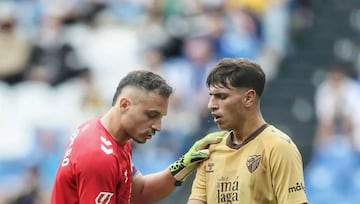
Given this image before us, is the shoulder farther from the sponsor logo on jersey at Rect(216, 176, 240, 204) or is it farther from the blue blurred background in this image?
the blue blurred background

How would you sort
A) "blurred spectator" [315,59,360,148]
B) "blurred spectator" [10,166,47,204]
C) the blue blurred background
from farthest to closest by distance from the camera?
"blurred spectator" [315,59,360,148] → the blue blurred background → "blurred spectator" [10,166,47,204]

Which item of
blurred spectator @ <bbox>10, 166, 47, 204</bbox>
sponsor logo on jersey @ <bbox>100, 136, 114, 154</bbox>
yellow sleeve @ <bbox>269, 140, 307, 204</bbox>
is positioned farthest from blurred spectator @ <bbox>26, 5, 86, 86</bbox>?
yellow sleeve @ <bbox>269, 140, 307, 204</bbox>

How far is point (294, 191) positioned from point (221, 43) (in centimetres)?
783

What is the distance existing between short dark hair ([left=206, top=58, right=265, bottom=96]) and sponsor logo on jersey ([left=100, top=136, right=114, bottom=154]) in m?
0.78

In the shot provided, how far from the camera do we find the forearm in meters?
7.88

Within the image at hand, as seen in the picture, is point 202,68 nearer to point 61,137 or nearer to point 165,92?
point 61,137

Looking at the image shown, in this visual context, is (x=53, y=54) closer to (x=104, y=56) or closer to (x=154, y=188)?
(x=104, y=56)

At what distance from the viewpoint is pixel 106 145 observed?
287 inches

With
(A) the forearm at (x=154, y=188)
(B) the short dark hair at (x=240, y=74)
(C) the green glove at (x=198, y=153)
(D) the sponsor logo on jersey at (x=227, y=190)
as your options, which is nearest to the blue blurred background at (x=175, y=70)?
(A) the forearm at (x=154, y=188)

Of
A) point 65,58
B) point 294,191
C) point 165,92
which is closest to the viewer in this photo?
point 294,191

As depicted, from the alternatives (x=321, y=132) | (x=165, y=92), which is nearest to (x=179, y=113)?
(x=321, y=132)

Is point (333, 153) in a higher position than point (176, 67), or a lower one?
lower

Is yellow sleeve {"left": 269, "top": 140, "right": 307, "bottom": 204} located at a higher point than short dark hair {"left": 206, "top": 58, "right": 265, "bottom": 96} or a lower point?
lower

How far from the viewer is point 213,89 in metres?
7.12
